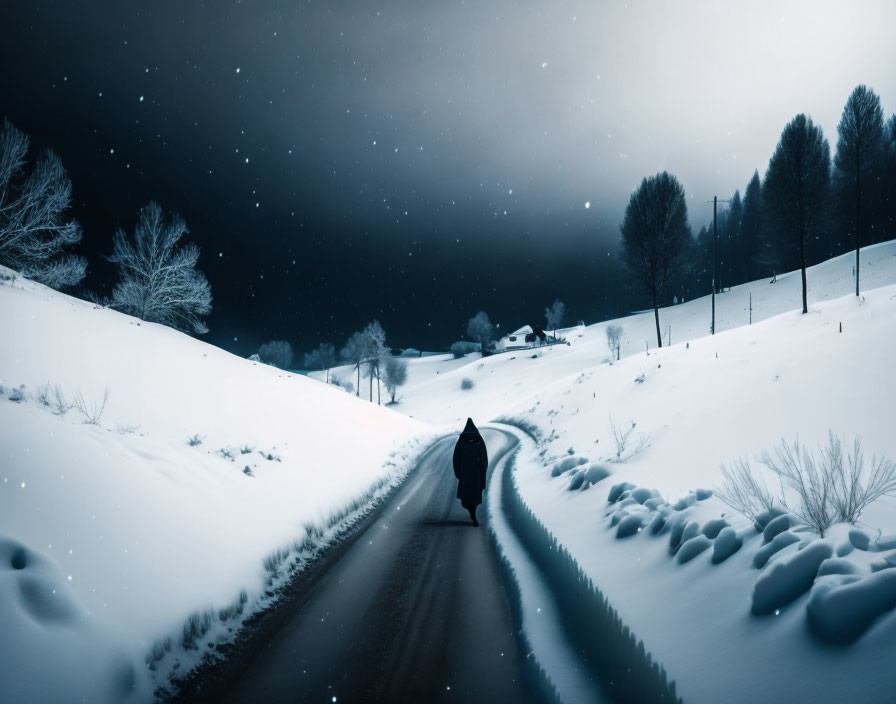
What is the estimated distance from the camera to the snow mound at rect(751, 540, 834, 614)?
285cm

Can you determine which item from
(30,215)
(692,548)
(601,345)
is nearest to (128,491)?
(692,548)

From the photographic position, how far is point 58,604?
3.22 m

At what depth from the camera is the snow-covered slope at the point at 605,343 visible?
4462 centimetres

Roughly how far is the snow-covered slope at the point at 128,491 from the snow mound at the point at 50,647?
11 millimetres

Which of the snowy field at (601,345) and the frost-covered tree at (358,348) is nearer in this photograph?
the snowy field at (601,345)

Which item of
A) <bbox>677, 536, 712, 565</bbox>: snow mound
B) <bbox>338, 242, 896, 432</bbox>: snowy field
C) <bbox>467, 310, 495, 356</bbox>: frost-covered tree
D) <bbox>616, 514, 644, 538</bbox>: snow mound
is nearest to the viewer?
<bbox>677, 536, 712, 565</bbox>: snow mound

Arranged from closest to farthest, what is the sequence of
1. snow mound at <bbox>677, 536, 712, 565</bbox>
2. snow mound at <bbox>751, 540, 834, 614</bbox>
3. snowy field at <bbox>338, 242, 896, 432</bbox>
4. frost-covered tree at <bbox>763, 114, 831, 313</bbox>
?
snow mound at <bbox>751, 540, 834, 614</bbox> → snow mound at <bbox>677, 536, 712, 565</bbox> → frost-covered tree at <bbox>763, 114, 831, 313</bbox> → snowy field at <bbox>338, 242, 896, 432</bbox>

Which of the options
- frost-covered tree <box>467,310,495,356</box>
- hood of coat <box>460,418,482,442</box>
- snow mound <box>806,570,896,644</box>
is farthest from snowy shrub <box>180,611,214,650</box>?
frost-covered tree <box>467,310,495,356</box>

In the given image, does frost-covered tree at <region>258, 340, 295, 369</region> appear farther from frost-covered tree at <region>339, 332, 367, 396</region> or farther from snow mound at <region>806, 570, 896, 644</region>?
snow mound at <region>806, 570, 896, 644</region>

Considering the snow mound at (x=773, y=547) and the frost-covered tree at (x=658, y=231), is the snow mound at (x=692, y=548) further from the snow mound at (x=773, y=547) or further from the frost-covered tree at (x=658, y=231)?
the frost-covered tree at (x=658, y=231)

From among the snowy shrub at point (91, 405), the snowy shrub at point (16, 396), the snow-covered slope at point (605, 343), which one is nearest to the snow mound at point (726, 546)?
the snowy shrub at point (16, 396)

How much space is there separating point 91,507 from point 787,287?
67.8 meters

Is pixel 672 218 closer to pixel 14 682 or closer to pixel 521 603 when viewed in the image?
pixel 521 603

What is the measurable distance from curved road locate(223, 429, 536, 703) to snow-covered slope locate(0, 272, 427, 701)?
87 centimetres
